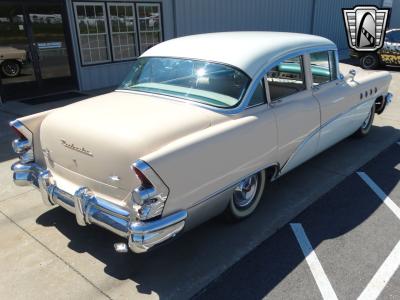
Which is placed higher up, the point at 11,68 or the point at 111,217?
the point at 111,217

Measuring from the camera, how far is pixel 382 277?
3.03 meters

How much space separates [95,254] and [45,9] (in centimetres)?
774

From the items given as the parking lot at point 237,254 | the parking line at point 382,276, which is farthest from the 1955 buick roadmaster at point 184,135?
the parking line at point 382,276

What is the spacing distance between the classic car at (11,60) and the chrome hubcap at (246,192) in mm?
7420

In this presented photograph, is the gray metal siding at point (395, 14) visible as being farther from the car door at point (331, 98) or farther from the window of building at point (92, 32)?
the car door at point (331, 98)

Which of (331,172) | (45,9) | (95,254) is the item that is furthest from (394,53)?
(95,254)

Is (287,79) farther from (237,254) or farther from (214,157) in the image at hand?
(237,254)

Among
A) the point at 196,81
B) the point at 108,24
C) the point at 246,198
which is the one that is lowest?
the point at 246,198

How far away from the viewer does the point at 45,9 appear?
9039 millimetres

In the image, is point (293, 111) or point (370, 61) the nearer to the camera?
point (293, 111)

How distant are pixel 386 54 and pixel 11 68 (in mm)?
12053

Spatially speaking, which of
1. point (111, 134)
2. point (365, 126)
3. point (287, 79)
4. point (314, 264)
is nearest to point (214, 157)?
point (111, 134)

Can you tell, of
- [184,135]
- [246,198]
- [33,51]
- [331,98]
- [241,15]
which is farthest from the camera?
[241,15]

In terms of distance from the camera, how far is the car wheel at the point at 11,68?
8.70 m
